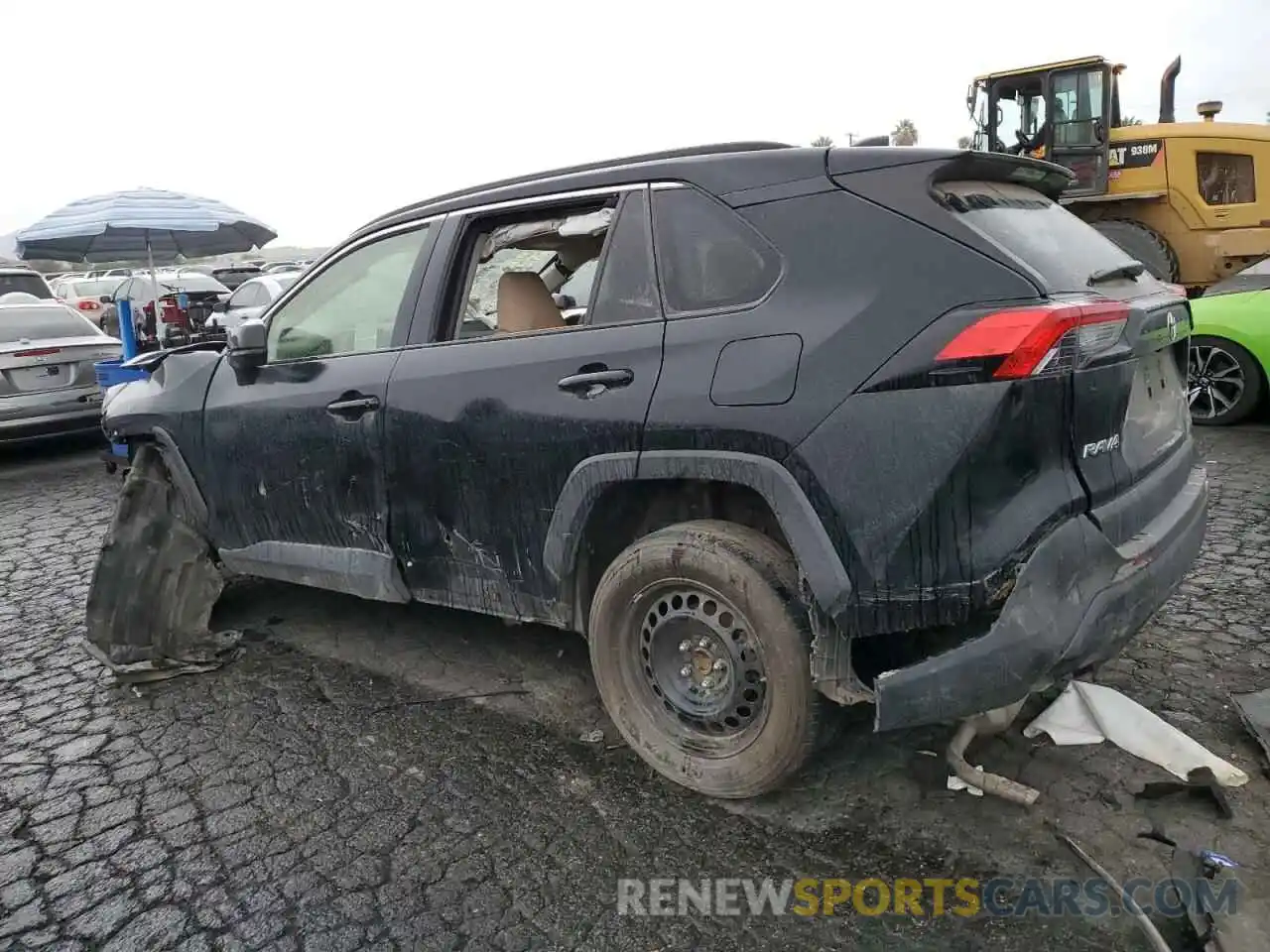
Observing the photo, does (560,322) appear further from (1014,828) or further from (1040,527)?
(1014,828)

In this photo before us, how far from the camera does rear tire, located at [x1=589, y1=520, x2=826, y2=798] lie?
2719 millimetres

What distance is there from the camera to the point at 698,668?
9.84 feet

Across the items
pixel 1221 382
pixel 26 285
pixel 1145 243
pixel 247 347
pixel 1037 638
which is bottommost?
pixel 1037 638

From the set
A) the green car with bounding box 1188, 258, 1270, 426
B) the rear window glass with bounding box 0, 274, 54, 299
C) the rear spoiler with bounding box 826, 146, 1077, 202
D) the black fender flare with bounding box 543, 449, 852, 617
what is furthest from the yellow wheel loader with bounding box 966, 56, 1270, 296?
the rear window glass with bounding box 0, 274, 54, 299

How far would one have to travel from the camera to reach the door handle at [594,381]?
2.93 metres

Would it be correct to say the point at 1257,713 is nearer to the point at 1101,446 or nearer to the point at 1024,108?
the point at 1101,446

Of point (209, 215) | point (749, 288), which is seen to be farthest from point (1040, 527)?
point (209, 215)

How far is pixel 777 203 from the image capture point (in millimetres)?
2795

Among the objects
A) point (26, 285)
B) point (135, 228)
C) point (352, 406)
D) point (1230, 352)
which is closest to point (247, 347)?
point (352, 406)

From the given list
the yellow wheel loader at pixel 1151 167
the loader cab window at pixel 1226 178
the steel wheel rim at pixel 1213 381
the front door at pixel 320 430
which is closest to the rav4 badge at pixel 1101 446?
the front door at pixel 320 430

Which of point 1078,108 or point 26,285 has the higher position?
point 1078,108

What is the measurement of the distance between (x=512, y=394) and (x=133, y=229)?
987 centimetres

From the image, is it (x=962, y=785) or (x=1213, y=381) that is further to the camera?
(x=1213, y=381)

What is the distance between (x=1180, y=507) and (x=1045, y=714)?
31.8 inches
